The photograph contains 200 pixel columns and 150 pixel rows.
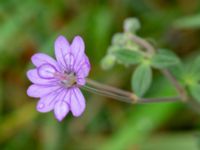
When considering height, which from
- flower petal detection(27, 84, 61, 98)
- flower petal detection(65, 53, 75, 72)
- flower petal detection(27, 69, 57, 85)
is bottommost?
flower petal detection(27, 84, 61, 98)

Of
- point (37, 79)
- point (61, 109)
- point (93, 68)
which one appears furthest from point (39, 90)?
point (93, 68)

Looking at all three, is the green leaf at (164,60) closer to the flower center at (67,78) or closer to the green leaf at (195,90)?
the green leaf at (195,90)

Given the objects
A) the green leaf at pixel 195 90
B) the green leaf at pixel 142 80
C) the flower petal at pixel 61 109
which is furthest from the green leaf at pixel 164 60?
the flower petal at pixel 61 109

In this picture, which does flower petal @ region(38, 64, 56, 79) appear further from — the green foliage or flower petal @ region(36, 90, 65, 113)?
the green foliage

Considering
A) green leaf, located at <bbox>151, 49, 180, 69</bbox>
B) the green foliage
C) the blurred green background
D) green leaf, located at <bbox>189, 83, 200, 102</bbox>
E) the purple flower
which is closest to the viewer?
the purple flower

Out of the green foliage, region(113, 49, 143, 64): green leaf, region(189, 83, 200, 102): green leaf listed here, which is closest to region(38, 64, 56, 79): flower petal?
region(113, 49, 143, 64): green leaf
